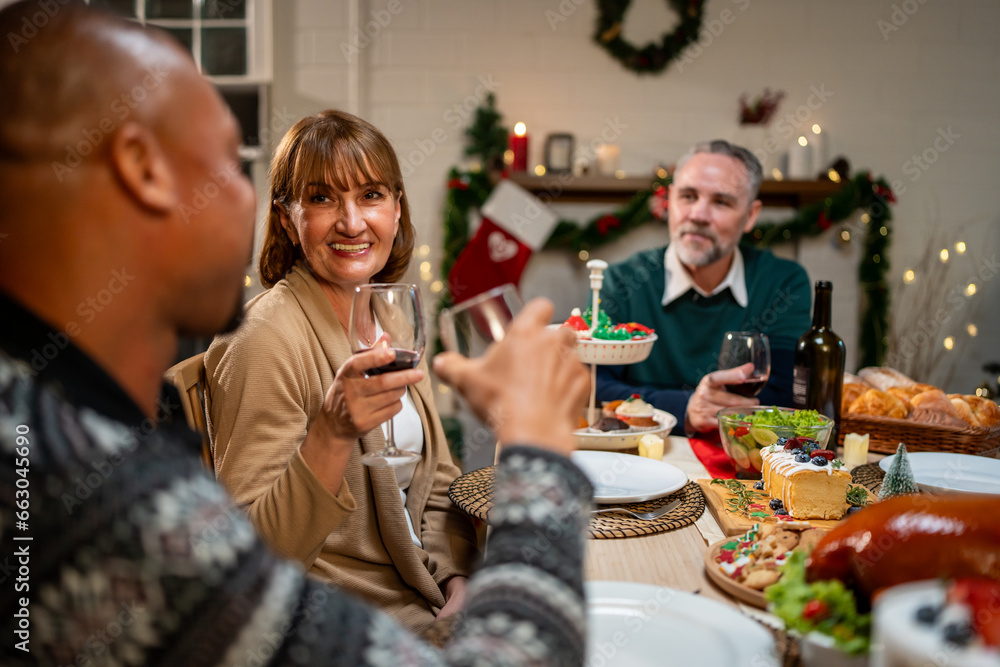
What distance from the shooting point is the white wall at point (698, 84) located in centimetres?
408

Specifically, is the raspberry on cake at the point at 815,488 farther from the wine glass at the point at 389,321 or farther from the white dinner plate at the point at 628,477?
the wine glass at the point at 389,321

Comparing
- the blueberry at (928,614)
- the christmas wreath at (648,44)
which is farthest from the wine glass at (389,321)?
the christmas wreath at (648,44)

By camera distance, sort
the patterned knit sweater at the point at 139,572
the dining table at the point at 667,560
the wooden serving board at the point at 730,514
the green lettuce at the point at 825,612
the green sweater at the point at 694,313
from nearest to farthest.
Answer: the patterned knit sweater at the point at 139,572 → the green lettuce at the point at 825,612 → the dining table at the point at 667,560 → the wooden serving board at the point at 730,514 → the green sweater at the point at 694,313

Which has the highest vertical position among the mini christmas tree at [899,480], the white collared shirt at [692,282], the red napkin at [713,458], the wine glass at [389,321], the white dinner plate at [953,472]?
the wine glass at [389,321]

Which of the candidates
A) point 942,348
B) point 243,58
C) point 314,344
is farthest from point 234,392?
point 942,348

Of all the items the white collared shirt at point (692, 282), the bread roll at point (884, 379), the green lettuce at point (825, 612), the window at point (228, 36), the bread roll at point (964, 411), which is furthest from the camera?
the window at point (228, 36)

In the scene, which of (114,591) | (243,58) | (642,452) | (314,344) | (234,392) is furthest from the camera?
(243,58)

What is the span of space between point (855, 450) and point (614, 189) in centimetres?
264

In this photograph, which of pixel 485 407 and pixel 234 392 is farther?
pixel 234 392

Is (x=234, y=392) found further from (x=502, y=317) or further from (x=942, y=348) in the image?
(x=942, y=348)

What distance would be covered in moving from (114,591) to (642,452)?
1.30 m

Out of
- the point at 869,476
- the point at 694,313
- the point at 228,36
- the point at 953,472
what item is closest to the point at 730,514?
the point at 869,476

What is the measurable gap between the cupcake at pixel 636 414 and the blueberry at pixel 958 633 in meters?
1.31

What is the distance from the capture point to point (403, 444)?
5.11 ft
